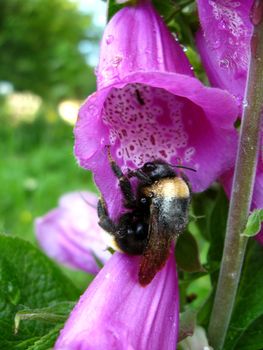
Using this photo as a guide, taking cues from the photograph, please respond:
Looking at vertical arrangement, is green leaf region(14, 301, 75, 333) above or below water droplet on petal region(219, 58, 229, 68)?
below

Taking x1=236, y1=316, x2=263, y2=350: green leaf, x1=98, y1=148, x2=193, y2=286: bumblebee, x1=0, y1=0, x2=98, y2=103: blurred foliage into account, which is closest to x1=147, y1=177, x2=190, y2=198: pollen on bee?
x1=98, y1=148, x2=193, y2=286: bumblebee

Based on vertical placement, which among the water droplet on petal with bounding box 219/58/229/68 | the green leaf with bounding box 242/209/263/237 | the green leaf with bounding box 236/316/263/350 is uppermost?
the water droplet on petal with bounding box 219/58/229/68

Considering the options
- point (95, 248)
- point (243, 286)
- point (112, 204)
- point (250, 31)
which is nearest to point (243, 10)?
point (250, 31)

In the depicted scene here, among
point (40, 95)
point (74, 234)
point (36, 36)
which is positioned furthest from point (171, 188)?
point (36, 36)

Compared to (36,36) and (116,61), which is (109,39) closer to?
(116,61)

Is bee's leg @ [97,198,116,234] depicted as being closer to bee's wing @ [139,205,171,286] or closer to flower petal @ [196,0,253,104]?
bee's wing @ [139,205,171,286]
